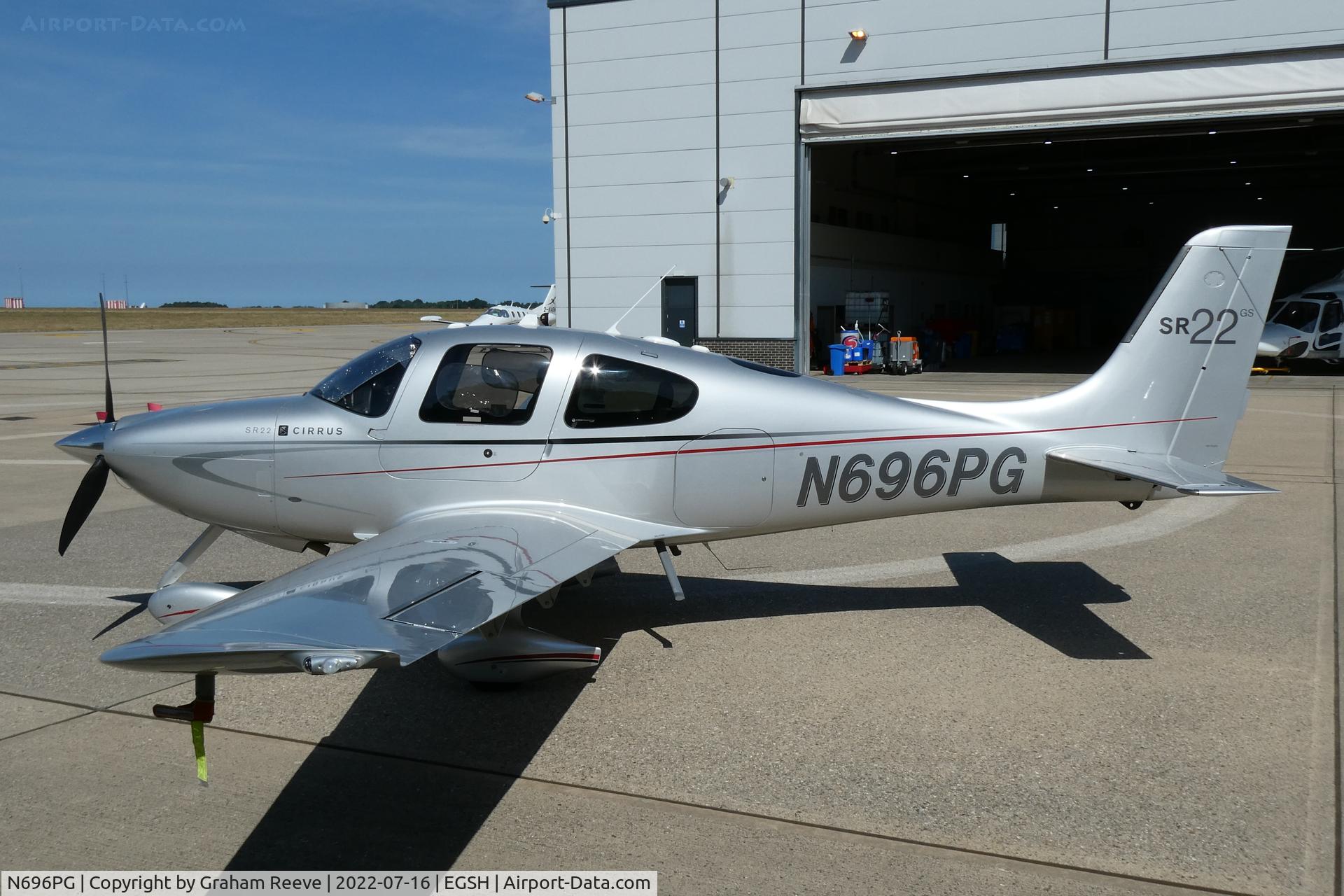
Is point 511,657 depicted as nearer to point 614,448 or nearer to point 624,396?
point 614,448

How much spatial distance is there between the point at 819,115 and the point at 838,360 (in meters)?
7.28

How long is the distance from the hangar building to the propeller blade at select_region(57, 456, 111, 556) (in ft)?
70.4

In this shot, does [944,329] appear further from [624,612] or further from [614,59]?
[624,612]

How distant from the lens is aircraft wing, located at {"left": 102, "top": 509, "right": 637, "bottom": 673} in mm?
3621

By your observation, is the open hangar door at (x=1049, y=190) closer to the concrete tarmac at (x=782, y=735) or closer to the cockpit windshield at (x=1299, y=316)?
the cockpit windshield at (x=1299, y=316)

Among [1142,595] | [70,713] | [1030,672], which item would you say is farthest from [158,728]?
[1142,595]

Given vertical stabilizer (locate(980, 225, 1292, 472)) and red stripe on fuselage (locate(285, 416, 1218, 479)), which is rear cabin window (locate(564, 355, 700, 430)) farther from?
vertical stabilizer (locate(980, 225, 1292, 472))

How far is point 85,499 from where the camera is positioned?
22.8ft

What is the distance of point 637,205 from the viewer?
28406 mm

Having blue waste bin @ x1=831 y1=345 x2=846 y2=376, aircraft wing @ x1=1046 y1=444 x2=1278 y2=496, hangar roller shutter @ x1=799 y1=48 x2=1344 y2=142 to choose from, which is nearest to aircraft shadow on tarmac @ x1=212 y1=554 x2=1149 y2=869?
aircraft wing @ x1=1046 y1=444 x2=1278 y2=496

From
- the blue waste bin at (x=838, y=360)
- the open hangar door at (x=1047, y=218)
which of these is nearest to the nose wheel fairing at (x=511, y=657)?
the open hangar door at (x=1047, y=218)

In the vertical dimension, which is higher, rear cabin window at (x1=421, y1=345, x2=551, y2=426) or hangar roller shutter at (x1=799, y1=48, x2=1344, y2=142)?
hangar roller shutter at (x1=799, y1=48, x2=1344, y2=142)

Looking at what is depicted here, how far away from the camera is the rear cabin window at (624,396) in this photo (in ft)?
21.4

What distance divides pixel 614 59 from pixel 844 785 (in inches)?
1037
